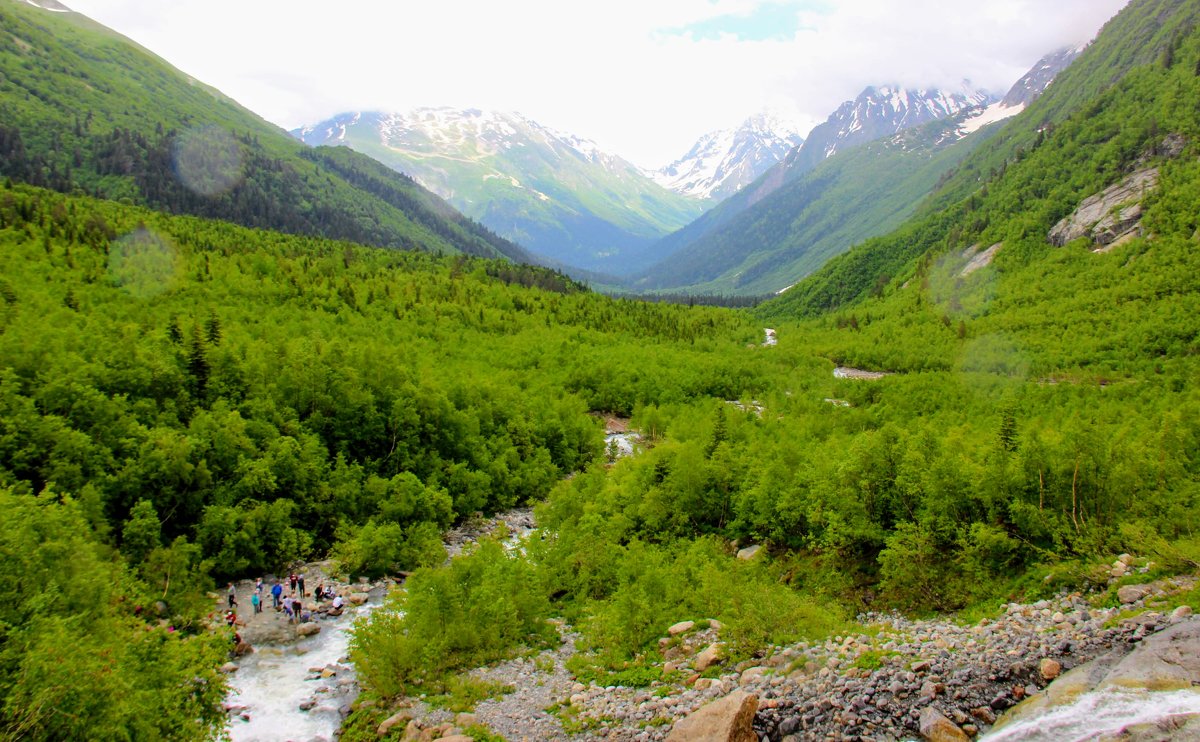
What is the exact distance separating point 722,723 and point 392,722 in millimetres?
15407

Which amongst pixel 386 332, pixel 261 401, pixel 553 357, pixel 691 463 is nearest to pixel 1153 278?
pixel 553 357

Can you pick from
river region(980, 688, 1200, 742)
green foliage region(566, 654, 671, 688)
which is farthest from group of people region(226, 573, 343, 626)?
river region(980, 688, 1200, 742)

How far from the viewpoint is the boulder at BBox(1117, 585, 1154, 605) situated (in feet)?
82.8

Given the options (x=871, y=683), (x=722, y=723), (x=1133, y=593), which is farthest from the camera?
(x=1133, y=593)

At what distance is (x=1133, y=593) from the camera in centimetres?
2552

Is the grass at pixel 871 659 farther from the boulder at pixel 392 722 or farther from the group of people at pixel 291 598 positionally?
the group of people at pixel 291 598

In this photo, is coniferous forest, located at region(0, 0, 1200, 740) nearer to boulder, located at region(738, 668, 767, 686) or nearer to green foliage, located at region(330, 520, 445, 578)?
green foliage, located at region(330, 520, 445, 578)

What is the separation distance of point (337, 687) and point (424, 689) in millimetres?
5978

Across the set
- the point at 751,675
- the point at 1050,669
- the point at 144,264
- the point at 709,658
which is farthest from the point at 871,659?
the point at 144,264

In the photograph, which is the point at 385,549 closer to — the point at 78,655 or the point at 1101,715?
the point at 78,655

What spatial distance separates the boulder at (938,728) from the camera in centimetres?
1972

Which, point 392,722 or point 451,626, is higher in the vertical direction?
point 451,626

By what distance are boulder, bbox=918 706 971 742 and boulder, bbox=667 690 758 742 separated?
5080 mm

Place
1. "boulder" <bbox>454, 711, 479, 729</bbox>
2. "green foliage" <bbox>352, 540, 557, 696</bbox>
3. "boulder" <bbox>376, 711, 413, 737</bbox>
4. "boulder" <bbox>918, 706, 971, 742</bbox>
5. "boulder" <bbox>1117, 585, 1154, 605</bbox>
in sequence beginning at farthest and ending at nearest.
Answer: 1. "green foliage" <bbox>352, 540, 557, 696</bbox>
2. "boulder" <bbox>376, 711, 413, 737</bbox>
3. "boulder" <bbox>454, 711, 479, 729</bbox>
4. "boulder" <bbox>1117, 585, 1154, 605</bbox>
5. "boulder" <bbox>918, 706, 971, 742</bbox>
